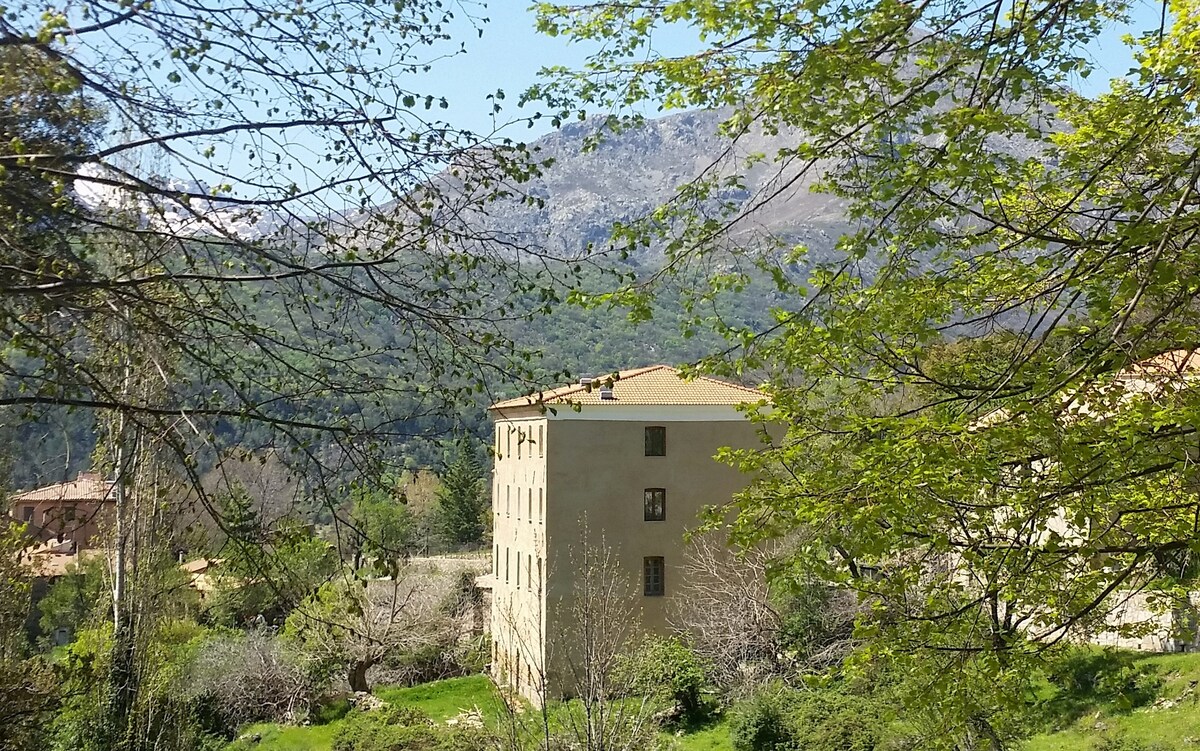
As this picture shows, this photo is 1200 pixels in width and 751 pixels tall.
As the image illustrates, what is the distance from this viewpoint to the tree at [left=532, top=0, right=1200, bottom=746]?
4.70 m

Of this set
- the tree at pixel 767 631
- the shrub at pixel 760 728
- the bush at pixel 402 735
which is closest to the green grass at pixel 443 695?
the bush at pixel 402 735

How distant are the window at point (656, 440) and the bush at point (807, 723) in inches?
339

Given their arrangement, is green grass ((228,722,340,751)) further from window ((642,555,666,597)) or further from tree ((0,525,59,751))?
window ((642,555,666,597))

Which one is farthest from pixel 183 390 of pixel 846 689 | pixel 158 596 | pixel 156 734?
pixel 846 689

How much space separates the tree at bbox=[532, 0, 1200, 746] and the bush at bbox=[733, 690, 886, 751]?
9.30 metres

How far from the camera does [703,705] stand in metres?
21.0

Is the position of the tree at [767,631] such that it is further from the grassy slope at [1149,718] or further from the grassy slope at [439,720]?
the grassy slope at [1149,718]

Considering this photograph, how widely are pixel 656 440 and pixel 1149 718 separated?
45.4ft

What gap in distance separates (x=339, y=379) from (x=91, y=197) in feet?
4.44

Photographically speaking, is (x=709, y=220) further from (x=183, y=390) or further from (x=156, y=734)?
(x=156, y=734)

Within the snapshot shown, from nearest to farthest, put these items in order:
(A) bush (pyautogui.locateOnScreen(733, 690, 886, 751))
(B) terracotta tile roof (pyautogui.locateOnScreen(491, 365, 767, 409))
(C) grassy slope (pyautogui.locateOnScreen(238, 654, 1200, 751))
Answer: (C) grassy slope (pyautogui.locateOnScreen(238, 654, 1200, 751)) → (A) bush (pyautogui.locateOnScreen(733, 690, 886, 751)) → (B) terracotta tile roof (pyautogui.locateOnScreen(491, 365, 767, 409))

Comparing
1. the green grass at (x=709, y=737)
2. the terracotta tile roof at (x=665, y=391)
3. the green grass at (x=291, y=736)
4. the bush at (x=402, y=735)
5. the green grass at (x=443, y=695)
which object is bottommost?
the green grass at (x=443, y=695)

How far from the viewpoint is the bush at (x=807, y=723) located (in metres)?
15.1

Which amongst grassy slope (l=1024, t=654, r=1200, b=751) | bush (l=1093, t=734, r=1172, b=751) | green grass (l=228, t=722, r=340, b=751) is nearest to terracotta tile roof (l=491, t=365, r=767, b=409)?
green grass (l=228, t=722, r=340, b=751)
